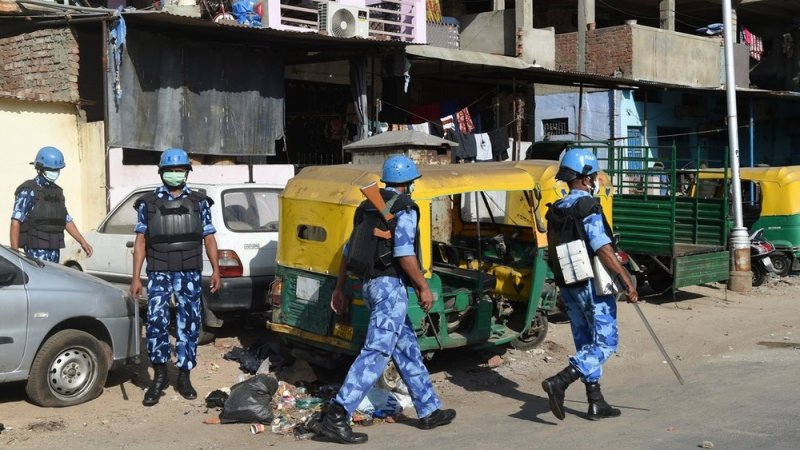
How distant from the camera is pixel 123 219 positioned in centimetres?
982

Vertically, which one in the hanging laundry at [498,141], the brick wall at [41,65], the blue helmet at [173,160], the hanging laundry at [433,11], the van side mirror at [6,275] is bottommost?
the van side mirror at [6,275]

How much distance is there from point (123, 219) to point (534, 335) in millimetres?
4583

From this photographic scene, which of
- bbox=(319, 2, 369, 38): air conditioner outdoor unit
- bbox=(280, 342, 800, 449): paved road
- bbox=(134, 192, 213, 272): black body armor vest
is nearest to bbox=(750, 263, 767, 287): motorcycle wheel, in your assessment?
bbox=(280, 342, 800, 449): paved road

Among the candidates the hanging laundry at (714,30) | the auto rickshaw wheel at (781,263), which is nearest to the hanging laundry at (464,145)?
the auto rickshaw wheel at (781,263)

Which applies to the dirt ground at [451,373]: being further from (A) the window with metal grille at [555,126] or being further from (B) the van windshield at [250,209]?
(A) the window with metal grille at [555,126]

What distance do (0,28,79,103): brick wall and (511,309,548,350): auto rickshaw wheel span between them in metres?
7.00

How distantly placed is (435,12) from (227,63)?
9.35 meters

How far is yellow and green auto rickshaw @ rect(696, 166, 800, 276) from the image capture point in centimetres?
1531

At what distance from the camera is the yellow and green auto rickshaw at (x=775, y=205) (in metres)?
15.3

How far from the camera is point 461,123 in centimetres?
1852

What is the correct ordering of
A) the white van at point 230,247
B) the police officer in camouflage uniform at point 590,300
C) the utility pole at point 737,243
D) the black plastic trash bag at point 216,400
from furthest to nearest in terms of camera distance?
the utility pole at point 737,243 < the white van at point 230,247 < the black plastic trash bag at point 216,400 < the police officer in camouflage uniform at point 590,300

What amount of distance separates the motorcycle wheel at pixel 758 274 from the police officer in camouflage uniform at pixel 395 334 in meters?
10.5

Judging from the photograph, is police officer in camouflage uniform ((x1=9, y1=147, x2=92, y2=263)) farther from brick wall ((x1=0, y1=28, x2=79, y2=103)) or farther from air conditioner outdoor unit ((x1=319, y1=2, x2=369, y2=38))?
air conditioner outdoor unit ((x1=319, y1=2, x2=369, y2=38))

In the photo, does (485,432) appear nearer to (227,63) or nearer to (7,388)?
(7,388)
